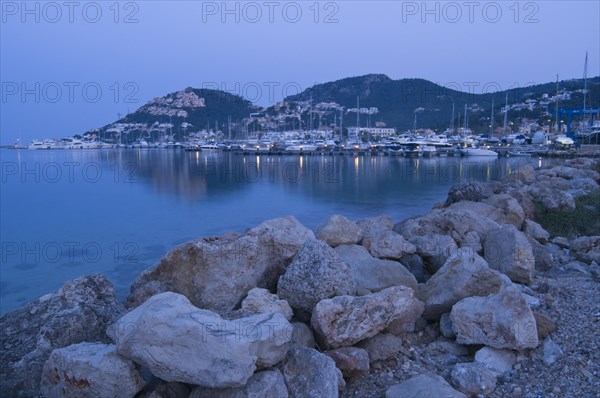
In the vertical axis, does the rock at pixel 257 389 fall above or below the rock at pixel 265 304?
below

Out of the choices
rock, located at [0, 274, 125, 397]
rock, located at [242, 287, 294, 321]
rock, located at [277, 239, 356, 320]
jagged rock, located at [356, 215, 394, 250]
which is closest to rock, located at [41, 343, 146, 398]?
rock, located at [0, 274, 125, 397]

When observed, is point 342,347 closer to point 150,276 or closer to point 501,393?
point 501,393

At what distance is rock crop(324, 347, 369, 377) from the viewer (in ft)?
16.8

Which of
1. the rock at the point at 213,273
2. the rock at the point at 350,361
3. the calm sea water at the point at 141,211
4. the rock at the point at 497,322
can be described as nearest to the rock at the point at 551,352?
the rock at the point at 497,322

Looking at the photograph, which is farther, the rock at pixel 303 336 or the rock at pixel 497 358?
the rock at pixel 303 336

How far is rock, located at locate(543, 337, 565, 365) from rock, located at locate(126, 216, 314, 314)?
10.5 feet

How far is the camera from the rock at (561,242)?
11199 mm

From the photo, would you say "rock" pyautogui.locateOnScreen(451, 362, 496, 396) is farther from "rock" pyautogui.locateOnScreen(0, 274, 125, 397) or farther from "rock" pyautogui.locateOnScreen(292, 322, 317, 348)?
"rock" pyautogui.locateOnScreen(0, 274, 125, 397)

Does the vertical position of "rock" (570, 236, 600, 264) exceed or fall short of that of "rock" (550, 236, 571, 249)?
it exceeds it

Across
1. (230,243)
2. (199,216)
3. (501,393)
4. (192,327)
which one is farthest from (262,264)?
(199,216)

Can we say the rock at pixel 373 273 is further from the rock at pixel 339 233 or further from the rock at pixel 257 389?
the rock at pixel 257 389

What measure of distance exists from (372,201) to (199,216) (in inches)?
339

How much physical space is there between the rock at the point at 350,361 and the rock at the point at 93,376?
71.7 inches

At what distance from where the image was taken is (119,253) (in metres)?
14.5
